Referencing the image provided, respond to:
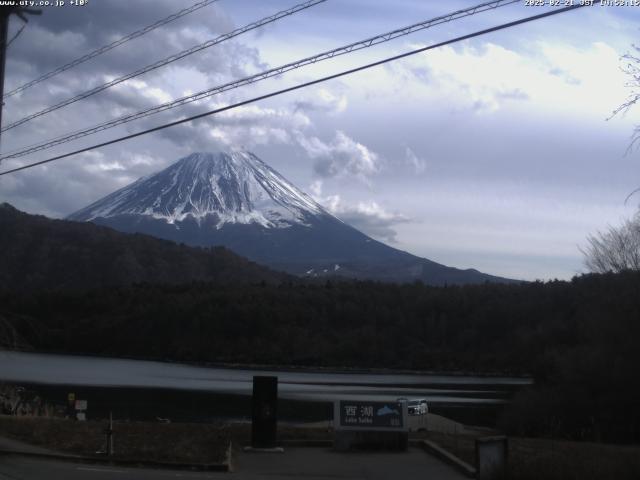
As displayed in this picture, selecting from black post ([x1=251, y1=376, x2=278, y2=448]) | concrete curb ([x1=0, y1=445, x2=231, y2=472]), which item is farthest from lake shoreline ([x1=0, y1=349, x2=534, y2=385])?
concrete curb ([x1=0, y1=445, x2=231, y2=472])

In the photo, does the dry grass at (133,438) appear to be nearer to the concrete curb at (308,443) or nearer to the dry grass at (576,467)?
the concrete curb at (308,443)

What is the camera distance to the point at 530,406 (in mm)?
41188

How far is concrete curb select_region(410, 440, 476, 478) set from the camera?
17266 millimetres

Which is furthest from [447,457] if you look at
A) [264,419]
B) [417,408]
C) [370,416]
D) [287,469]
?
[417,408]

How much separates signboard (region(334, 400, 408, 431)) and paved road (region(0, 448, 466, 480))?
0.65m

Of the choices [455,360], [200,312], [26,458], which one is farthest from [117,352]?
[26,458]

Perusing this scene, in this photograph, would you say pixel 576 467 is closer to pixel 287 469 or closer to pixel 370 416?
pixel 287 469

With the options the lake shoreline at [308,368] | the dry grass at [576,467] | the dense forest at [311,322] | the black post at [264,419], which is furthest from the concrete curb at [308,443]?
the lake shoreline at [308,368]

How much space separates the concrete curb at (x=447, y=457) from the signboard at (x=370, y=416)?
0.88 meters

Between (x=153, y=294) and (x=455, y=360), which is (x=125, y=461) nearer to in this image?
(x=455, y=360)

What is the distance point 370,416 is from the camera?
2002 cm

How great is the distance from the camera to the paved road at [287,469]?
15.8 metres

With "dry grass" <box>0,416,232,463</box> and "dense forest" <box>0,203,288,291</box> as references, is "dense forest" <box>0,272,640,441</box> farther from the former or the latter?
"dry grass" <box>0,416,232,463</box>

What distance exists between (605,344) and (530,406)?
5.56 meters
